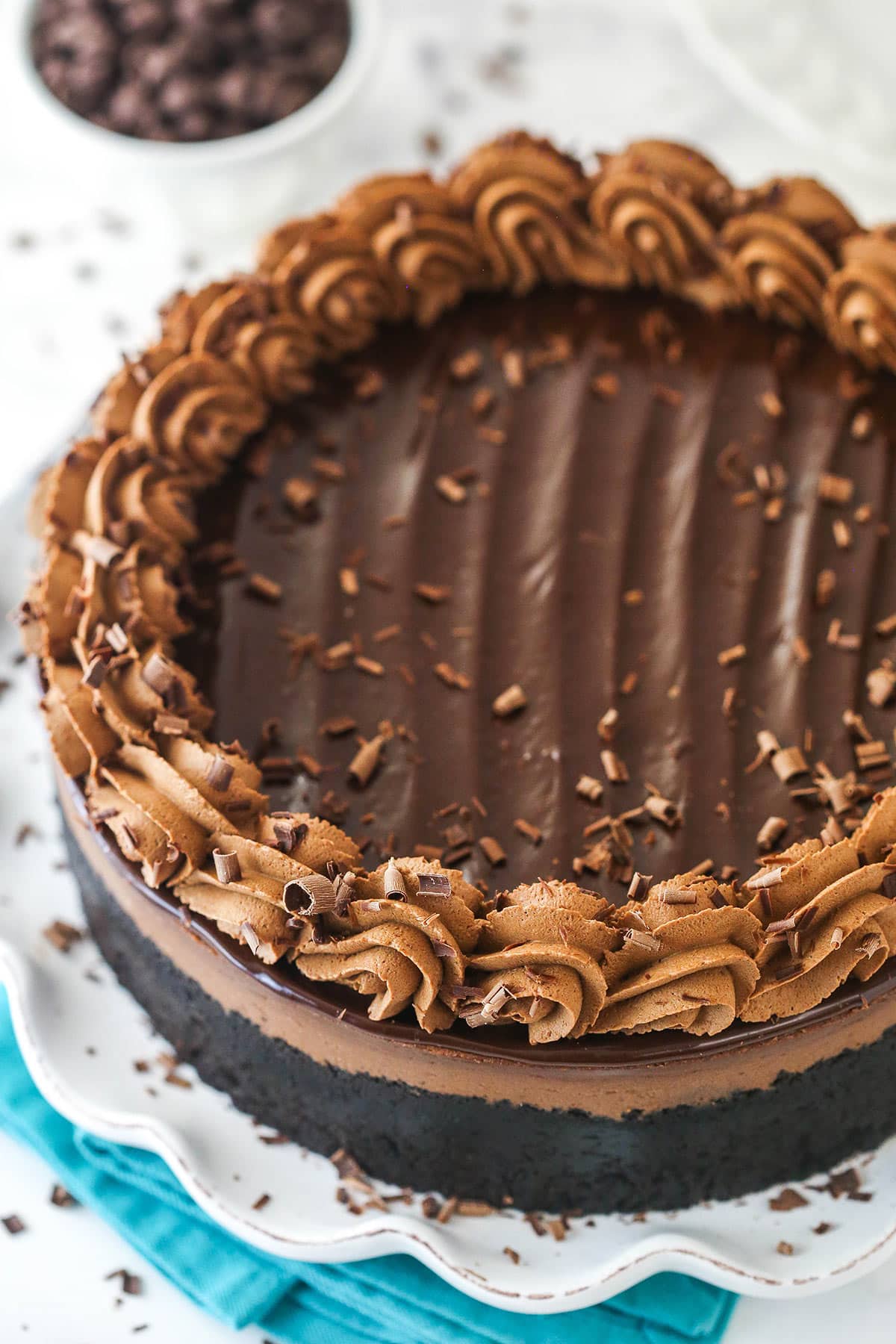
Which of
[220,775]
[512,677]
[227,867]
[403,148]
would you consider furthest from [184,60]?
[227,867]

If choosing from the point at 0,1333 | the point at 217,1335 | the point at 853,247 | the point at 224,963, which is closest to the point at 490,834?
the point at 224,963

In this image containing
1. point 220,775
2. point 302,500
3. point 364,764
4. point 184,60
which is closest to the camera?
point 220,775

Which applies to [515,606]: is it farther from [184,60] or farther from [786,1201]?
[184,60]

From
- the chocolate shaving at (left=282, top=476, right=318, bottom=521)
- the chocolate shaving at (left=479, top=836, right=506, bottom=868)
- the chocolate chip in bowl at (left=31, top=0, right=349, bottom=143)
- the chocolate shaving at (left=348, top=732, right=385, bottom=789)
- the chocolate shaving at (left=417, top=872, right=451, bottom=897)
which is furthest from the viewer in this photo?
the chocolate chip in bowl at (left=31, top=0, right=349, bottom=143)

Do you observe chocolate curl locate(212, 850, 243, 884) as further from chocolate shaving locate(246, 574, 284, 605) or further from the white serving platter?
chocolate shaving locate(246, 574, 284, 605)

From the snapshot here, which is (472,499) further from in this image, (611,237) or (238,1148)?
(238,1148)

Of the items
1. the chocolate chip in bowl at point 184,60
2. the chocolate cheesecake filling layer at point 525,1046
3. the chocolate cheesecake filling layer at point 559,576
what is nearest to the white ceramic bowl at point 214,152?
the chocolate chip in bowl at point 184,60

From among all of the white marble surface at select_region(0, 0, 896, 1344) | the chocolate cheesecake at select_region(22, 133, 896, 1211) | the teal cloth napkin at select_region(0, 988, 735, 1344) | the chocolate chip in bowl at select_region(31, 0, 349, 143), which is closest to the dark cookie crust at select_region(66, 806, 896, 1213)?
the chocolate cheesecake at select_region(22, 133, 896, 1211)
